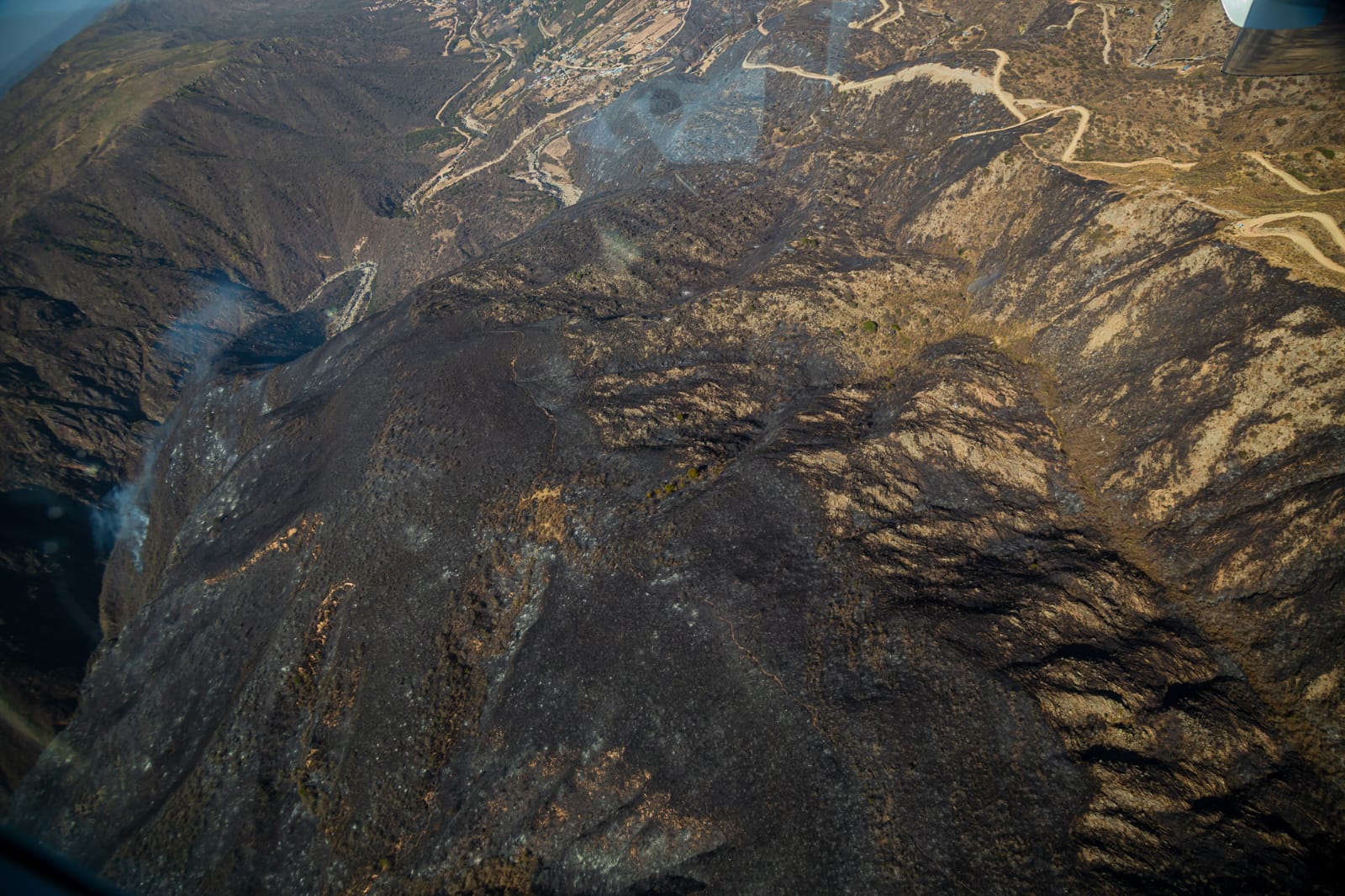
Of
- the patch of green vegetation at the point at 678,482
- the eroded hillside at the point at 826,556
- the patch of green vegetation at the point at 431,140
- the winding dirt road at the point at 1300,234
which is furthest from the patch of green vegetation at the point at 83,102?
the winding dirt road at the point at 1300,234

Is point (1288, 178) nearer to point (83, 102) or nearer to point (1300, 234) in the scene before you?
point (1300, 234)

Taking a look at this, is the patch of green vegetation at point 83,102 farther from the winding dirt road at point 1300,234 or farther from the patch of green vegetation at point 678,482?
the winding dirt road at point 1300,234

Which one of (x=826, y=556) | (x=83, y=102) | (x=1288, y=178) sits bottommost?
(x=826, y=556)

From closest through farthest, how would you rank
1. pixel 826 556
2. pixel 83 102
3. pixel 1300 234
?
pixel 826 556 < pixel 1300 234 < pixel 83 102

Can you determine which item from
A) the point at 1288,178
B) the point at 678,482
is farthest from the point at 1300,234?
the point at 678,482

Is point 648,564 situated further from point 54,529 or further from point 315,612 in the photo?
point 54,529

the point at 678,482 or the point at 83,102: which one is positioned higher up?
the point at 83,102

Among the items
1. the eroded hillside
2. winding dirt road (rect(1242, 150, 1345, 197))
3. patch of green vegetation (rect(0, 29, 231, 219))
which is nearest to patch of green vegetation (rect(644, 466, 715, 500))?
the eroded hillside

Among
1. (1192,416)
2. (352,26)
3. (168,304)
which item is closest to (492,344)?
(1192,416)
